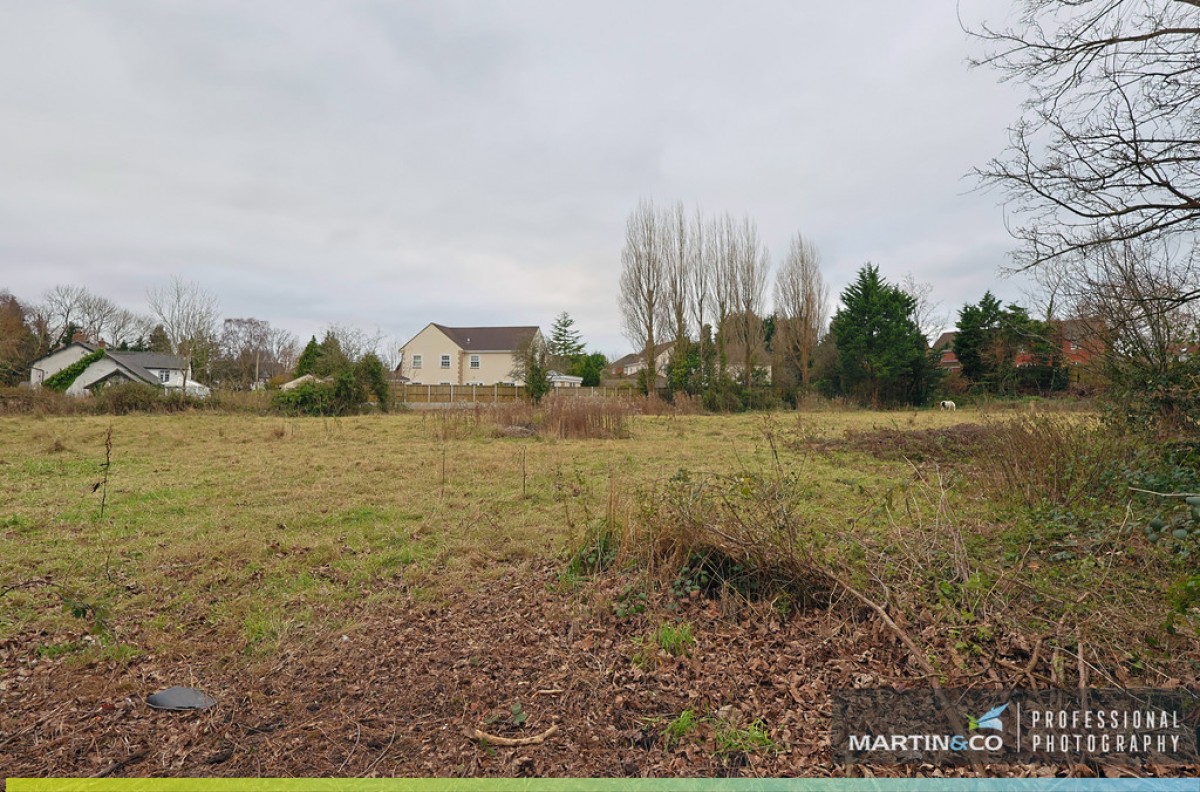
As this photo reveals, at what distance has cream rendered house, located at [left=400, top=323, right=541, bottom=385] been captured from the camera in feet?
142

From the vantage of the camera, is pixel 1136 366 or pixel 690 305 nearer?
pixel 1136 366

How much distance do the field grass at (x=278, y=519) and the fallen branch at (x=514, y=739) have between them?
5.41 feet

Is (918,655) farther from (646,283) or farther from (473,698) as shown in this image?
(646,283)

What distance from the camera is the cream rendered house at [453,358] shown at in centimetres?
4341

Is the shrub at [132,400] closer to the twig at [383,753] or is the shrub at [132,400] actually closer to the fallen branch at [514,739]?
the twig at [383,753]

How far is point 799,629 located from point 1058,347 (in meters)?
7.73

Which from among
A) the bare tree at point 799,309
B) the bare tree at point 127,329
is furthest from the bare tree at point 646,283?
the bare tree at point 127,329

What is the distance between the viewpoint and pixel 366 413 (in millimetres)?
22203

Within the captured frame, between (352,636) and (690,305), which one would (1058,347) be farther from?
(690,305)

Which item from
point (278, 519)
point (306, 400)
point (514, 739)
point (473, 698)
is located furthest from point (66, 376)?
point (514, 739)

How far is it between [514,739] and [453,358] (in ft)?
141

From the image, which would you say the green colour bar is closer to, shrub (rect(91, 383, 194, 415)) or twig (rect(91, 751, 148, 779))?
twig (rect(91, 751, 148, 779))

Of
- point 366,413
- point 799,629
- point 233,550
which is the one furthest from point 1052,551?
point 366,413

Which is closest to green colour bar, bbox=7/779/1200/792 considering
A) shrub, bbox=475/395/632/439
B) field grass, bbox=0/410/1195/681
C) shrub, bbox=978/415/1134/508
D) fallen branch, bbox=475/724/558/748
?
fallen branch, bbox=475/724/558/748
